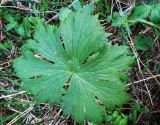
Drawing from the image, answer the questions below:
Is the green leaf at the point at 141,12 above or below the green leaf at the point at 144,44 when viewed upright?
above

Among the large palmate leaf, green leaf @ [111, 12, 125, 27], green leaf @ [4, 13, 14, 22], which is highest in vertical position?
green leaf @ [4, 13, 14, 22]

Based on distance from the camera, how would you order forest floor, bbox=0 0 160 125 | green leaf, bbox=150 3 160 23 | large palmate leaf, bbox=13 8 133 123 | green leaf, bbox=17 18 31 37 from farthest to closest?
1. green leaf, bbox=17 18 31 37
2. green leaf, bbox=150 3 160 23
3. forest floor, bbox=0 0 160 125
4. large palmate leaf, bbox=13 8 133 123

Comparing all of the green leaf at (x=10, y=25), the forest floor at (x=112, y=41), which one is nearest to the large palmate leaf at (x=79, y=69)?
the forest floor at (x=112, y=41)

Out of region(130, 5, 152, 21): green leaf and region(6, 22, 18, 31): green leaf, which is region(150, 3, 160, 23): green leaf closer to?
region(130, 5, 152, 21): green leaf

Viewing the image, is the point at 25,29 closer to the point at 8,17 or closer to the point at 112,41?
the point at 8,17

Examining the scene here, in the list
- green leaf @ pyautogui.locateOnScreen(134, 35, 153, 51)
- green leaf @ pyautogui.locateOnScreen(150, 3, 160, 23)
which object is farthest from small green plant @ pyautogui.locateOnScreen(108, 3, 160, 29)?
green leaf @ pyautogui.locateOnScreen(134, 35, 153, 51)

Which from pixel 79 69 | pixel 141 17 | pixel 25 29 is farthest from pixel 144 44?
pixel 25 29

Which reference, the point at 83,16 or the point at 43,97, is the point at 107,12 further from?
the point at 43,97

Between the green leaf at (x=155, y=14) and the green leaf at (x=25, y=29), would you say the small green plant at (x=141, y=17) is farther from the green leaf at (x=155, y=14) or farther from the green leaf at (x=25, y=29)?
the green leaf at (x=25, y=29)

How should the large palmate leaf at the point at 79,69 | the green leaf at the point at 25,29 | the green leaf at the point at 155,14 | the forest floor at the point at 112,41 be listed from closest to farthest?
the large palmate leaf at the point at 79,69 < the forest floor at the point at 112,41 < the green leaf at the point at 155,14 < the green leaf at the point at 25,29
